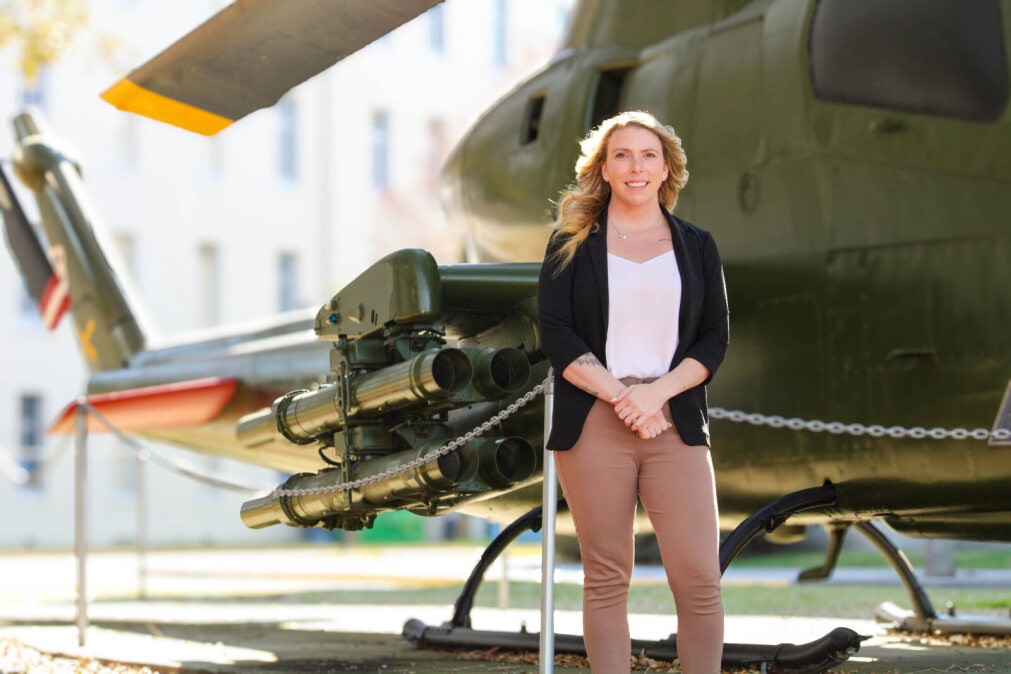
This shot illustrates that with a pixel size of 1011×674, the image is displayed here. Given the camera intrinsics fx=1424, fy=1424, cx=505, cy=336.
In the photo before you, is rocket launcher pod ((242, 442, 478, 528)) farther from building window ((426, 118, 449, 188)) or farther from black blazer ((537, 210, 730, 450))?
building window ((426, 118, 449, 188))

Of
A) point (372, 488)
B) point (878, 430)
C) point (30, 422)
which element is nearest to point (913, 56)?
point (878, 430)

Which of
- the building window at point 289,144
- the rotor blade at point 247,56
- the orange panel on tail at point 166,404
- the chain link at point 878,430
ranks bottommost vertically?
the chain link at point 878,430

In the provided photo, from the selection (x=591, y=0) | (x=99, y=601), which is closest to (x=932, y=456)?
(x=591, y=0)

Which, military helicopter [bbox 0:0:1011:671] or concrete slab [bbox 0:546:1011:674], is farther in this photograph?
concrete slab [bbox 0:546:1011:674]

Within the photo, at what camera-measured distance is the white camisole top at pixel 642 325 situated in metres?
3.65

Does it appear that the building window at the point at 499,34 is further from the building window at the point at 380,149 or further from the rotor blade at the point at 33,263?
the rotor blade at the point at 33,263

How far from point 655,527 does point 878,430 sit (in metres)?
1.30

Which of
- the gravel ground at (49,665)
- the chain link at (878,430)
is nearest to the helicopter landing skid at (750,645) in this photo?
the chain link at (878,430)

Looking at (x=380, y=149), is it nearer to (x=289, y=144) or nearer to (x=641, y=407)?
(x=289, y=144)

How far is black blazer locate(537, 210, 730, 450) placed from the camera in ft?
12.0

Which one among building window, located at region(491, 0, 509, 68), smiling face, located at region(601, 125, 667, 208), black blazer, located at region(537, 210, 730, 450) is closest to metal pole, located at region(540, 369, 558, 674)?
black blazer, located at region(537, 210, 730, 450)

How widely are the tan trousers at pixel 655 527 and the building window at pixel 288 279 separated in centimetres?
2696

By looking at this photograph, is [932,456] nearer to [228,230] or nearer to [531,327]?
[531,327]

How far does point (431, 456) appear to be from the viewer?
4879 millimetres
